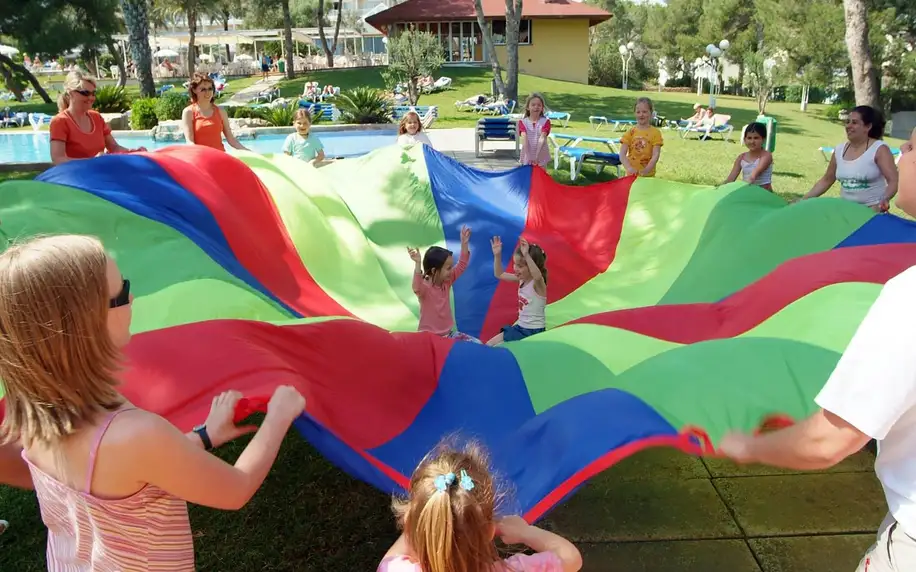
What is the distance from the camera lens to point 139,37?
16.4 meters

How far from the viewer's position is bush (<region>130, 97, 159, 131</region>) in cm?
1387

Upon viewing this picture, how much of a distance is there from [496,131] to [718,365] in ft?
31.3

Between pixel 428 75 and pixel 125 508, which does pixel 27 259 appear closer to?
pixel 125 508

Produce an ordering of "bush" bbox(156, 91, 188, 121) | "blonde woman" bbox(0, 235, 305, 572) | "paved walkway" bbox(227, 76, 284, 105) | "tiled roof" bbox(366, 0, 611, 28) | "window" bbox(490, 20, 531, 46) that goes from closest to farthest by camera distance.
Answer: "blonde woman" bbox(0, 235, 305, 572) → "bush" bbox(156, 91, 188, 121) → "paved walkway" bbox(227, 76, 284, 105) → "tiled roof" bbox(366, 0, 611, 28) → "window" bbox(490, 20, 531, 46)

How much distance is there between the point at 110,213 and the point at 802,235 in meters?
3.38

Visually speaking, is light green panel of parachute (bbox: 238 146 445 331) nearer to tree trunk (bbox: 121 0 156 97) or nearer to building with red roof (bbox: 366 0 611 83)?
tree trunk (bbox: 121 0 156 97)

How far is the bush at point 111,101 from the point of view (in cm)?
1535

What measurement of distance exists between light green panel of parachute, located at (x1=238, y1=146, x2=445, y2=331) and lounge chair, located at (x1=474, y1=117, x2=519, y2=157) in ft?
20.6

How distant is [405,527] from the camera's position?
141cm

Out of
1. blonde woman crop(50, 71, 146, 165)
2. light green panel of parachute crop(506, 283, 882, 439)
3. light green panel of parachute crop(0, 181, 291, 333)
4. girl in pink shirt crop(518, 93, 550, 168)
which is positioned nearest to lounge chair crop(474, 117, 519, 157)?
girl in pink shirt crop(518, 93, 550, 168)

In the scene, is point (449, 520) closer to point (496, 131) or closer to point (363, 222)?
point (363, 222)

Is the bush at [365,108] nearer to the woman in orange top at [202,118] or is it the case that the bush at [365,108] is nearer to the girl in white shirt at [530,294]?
the woman in orange top at [202,118]

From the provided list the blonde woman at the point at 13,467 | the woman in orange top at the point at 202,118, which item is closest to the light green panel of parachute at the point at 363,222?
the woman in orange top at the point at 202,118

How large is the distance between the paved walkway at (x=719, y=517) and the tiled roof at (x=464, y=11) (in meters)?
29.0
